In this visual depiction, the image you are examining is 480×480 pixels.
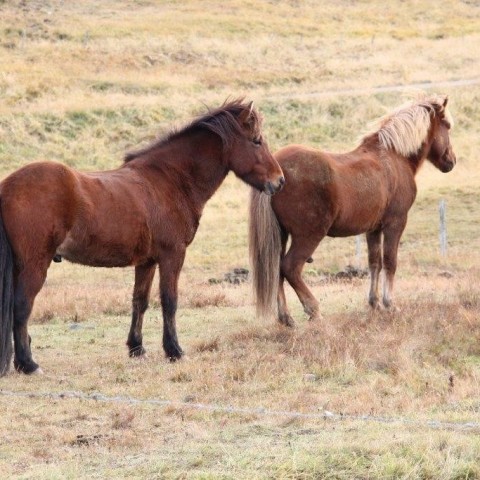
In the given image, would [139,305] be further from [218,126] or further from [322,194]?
[322,194]

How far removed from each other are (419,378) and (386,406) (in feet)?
3.20

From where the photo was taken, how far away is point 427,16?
71.4m

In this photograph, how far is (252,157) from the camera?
1180 centimetres

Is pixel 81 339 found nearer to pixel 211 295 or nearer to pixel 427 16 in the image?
pixel 211 295

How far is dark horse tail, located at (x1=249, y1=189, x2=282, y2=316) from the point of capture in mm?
12844

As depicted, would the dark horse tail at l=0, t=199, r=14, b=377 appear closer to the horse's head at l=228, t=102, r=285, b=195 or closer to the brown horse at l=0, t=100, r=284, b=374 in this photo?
the brown horse at l=0, t=100, r=284, b=374

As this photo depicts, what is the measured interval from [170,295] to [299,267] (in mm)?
2103

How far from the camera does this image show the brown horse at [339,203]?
12875 mm

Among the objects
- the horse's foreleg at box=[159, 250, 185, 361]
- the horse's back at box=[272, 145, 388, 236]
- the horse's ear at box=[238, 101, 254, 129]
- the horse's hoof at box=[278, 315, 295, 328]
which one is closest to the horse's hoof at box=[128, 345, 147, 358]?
the horse's foreleg at box=[159, 250, 185, 361]

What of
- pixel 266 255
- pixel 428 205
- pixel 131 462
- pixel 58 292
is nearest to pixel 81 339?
pixel 266 255

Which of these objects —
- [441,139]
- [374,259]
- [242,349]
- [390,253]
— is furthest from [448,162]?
[242,349]

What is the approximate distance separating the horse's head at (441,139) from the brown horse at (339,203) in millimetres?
31

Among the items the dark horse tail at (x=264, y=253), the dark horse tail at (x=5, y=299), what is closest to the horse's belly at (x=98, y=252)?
the dark horse tail at (x=5, y=299)

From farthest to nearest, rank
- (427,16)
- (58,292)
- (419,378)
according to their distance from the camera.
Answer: (427,16), (58,292), (419,378)
